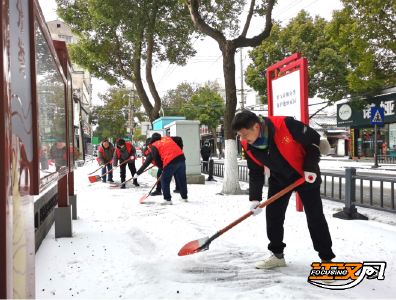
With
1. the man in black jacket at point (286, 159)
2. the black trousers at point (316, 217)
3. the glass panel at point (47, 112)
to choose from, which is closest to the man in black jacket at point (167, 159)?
the glass panel at point (47, 112)

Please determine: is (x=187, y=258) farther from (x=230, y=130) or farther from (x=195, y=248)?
(x=230, y=130)

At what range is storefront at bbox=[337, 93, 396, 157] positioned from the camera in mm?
21781

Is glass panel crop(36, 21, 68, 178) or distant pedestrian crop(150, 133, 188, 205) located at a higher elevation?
glass panel crop(36, 21, 68, 178)

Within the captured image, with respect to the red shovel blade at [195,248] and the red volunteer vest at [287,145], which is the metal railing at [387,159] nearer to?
the red volunteer vest at [287,145]

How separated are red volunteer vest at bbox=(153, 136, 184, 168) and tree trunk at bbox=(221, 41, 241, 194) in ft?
5.86

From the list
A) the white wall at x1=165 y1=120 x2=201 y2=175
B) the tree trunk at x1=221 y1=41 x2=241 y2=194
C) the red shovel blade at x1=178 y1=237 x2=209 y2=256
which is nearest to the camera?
the red shovel blade at x1=178 y1=237 x2=209 y2=256

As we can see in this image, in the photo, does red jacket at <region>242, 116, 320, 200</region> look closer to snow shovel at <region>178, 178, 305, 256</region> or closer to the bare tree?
snow shovel at <region>178, 178, 305, 256</region>

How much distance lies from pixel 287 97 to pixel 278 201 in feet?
12.1

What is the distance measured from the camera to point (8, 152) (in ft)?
4.13

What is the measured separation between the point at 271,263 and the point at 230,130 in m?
5.48

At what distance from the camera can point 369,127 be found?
25.0 meters

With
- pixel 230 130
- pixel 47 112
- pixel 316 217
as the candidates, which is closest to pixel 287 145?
pixel 316 217

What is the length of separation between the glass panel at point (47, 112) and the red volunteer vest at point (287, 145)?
189 cm

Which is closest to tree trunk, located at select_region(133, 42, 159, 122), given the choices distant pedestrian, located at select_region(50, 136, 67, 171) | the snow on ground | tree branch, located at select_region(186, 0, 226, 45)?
tree branch, located at select_region(186, 0, 226, 45)
